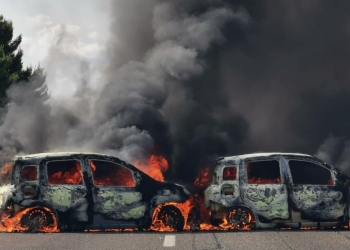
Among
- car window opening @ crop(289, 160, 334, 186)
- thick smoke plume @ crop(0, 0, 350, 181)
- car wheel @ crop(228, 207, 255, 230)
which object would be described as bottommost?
car wheel @ crop(228, 207, 255, 230)

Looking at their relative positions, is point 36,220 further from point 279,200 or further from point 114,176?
point 279,200

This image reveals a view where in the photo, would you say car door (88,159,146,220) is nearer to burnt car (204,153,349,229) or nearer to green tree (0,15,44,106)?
burnt car (204,153,349,229)

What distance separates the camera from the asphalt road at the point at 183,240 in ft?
33.0

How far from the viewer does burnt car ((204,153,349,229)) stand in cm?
1312

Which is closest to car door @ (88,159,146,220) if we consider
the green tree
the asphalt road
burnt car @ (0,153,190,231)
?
burnt car @ (0,153,190,231)

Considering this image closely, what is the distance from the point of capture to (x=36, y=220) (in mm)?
12805

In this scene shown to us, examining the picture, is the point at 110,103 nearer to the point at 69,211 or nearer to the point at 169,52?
the point at 169,52

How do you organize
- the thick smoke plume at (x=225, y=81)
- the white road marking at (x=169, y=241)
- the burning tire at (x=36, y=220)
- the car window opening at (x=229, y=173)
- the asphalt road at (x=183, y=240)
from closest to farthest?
1. the asphalt road at (x=183, y=240)
2. the white road marking at (x=169, y=241)
3. the burning tire at (x=36, y=220)
4. the car window opening at (x=229, y=173)
5. the thick smoke plume at (x=225, y=81)

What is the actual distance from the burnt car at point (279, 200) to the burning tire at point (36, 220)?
335cm

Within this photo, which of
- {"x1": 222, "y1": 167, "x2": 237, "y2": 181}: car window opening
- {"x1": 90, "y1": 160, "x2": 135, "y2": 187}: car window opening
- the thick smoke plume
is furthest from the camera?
the thick smoke plume

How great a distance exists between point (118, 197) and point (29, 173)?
1866mm

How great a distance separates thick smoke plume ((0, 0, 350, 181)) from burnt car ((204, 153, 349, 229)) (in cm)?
1488

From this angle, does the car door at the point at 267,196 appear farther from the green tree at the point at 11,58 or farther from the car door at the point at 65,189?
the green tree at the point at 11,58

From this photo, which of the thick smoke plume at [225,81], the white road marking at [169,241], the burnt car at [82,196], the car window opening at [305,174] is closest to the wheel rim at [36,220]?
the burnt car at [82,196]
